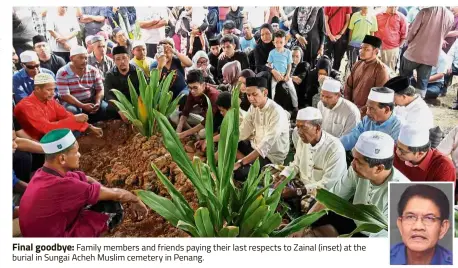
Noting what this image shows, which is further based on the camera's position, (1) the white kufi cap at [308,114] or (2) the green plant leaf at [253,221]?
(1) the white kufi cap at [308,114]

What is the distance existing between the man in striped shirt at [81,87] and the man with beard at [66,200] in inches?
5.3

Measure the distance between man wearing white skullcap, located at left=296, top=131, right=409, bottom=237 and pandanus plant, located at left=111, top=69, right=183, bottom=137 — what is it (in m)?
0.79

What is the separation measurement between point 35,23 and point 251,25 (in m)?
0.94

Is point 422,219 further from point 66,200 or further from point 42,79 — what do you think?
point 42,79

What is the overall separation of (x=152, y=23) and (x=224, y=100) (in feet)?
1.52

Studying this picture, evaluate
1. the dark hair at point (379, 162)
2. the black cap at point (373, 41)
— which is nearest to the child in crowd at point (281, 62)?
the black cap at point (373, 41)

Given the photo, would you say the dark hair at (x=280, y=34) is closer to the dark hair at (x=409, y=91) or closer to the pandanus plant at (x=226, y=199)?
the pandanus plant at (x=226, y=199)

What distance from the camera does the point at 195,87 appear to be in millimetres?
2557

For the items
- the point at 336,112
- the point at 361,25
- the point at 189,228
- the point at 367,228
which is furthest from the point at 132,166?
the point at 361,25

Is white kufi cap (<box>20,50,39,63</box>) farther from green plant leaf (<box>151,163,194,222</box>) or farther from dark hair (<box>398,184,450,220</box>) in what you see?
dark hair (<box>398,184,450,220</box>)

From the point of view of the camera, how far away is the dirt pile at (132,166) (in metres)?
2.51
